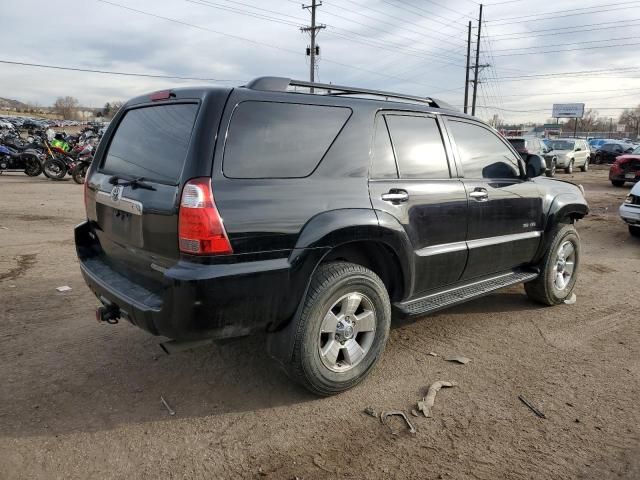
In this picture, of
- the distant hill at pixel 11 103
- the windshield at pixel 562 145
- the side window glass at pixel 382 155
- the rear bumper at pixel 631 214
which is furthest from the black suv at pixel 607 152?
the distant hill at pixel 11 103

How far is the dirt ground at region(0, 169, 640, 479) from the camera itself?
8.52ft

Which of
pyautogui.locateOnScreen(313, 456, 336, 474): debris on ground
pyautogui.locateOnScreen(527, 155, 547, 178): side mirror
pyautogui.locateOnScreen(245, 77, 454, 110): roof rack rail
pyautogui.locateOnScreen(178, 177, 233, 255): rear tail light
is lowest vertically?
pyautogui.locateOnScreen(313, 456, 336, 474): debris on ground

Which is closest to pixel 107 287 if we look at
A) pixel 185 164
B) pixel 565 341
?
pixel 185 164

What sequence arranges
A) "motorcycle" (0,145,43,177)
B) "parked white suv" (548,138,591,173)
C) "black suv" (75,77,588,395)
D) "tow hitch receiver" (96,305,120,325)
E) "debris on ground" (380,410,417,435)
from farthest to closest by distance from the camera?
1. "parked white suv" (548,138,591,173)
2. "motorcycle" (0,145,43,177)
3. "tow hitch receiver" (96,305,120,325)
4. "debris on ground" (380,410,417,435)
5. "black suv" (75,77,588,395)

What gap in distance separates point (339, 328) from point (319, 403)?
497mm

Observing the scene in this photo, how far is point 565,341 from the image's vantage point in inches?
166

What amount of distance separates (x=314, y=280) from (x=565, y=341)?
2.49 metres

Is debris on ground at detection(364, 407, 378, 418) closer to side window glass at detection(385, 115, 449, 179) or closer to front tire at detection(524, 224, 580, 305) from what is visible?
side window glass at detection(385, 115, 449, 179)

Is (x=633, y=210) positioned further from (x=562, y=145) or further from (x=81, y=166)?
(x=562, y=145)

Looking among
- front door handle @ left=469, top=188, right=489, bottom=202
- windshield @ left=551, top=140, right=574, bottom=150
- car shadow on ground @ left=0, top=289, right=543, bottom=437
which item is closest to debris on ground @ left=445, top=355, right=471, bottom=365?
car shadow on ground @ left=0, top=289, right=543, bottom=437

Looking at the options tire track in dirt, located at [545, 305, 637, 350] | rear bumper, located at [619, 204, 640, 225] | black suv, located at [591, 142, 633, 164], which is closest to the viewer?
tire track in dirt, located at [545, 305, 637, 350]

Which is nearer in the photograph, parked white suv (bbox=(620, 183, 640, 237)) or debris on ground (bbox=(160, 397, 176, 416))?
debris on ground (bbox=(160, 397, 176, 416))

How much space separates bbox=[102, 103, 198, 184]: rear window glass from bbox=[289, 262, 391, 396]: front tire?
110 centimetres

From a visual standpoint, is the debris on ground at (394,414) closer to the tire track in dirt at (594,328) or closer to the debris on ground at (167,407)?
the debris on ground at (167,407)
